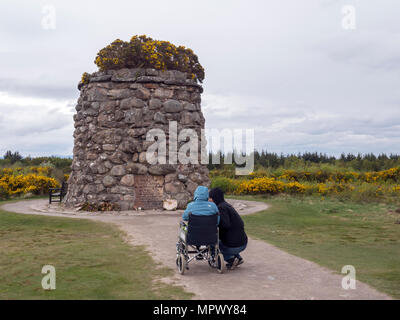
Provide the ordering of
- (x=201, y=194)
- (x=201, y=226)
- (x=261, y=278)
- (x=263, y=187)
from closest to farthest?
1. (x=261, y=278)
2. (x=201, y=226)
3. (x=201, y=194)
4. (x=263, y=187)

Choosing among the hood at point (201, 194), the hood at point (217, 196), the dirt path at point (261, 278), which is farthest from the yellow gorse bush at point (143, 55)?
the hood at point (201, 194)

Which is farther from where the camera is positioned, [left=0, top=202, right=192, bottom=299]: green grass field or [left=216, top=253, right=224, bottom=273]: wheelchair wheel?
[left=216, top=253, right=224, bottom=273]: wheelchair wheel

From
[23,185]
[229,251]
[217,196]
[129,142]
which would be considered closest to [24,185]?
[23,185]

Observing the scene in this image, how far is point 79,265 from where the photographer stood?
748 cm

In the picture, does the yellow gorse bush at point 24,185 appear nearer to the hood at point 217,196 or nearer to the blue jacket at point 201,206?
the hood at point 217,196

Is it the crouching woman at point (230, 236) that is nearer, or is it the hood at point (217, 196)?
the crouching woman at point (230, 236)

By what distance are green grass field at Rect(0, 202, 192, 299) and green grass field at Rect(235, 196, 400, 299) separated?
3353 millimetres

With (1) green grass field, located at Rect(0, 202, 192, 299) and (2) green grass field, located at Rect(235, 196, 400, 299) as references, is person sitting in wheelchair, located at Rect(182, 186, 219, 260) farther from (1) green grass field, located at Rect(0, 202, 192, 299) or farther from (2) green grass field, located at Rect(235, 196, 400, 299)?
(2) green grass field, located at Rect(235, 196, 400, 299)

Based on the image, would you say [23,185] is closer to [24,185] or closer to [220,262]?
[24,185]

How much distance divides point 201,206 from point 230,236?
2.56 ft

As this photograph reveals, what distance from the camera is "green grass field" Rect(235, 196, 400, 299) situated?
7.36 m

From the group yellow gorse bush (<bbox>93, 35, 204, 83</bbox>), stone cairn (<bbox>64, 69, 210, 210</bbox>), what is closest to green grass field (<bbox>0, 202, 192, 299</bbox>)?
stone cairn (<bbox>64, 69, 210, 210</bbox>)

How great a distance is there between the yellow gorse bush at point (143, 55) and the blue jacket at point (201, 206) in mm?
11032

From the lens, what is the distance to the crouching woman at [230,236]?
7.09 m
